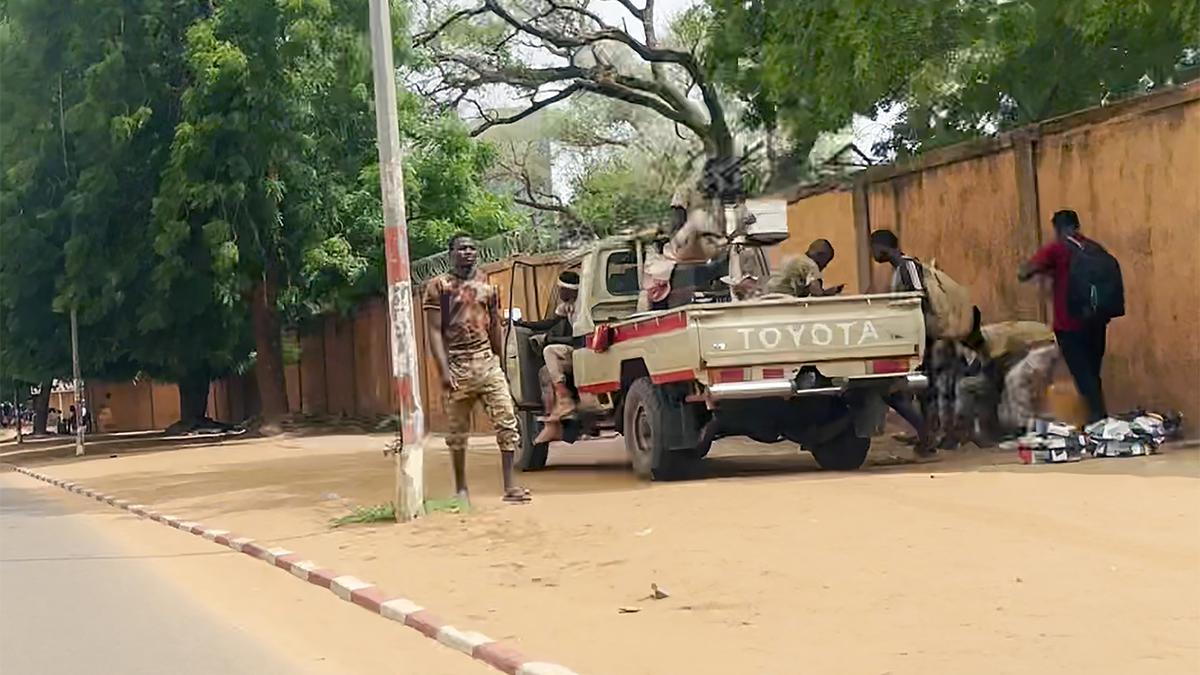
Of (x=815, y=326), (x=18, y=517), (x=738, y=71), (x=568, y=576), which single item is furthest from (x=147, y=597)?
(x=738, y=71)

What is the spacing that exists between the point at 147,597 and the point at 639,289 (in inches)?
230

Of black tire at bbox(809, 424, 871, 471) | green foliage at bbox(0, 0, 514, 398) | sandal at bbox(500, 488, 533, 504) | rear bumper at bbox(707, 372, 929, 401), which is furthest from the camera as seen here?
green foliage at bbox(0, 0, 514, 398)

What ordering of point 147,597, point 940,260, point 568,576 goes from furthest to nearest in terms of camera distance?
point 940,260 → point 147,597 → point 568,576

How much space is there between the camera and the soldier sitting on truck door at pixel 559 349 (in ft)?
43.6

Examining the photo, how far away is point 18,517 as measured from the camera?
15109mm

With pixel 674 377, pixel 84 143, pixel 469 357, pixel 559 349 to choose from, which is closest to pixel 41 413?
pixel 84 143

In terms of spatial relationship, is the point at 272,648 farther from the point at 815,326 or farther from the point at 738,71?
the point at 738,71

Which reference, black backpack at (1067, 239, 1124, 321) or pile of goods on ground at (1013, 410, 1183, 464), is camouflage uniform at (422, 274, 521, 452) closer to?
pile of goods on ground at (1013, 410, 1183, 464)

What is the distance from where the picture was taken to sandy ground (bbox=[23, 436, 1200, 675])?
579 centimetres

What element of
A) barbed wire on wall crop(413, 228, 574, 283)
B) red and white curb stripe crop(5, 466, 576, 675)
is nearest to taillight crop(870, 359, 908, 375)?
red and white curb stripe crop(5, 466, 576, 675)

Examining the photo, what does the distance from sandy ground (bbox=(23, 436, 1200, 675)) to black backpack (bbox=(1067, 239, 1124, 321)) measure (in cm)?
135

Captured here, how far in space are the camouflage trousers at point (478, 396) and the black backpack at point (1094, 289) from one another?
187 inches

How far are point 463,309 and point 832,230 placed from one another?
23.2 feet

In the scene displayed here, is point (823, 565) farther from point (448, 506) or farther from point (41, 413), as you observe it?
point (41, 413)
